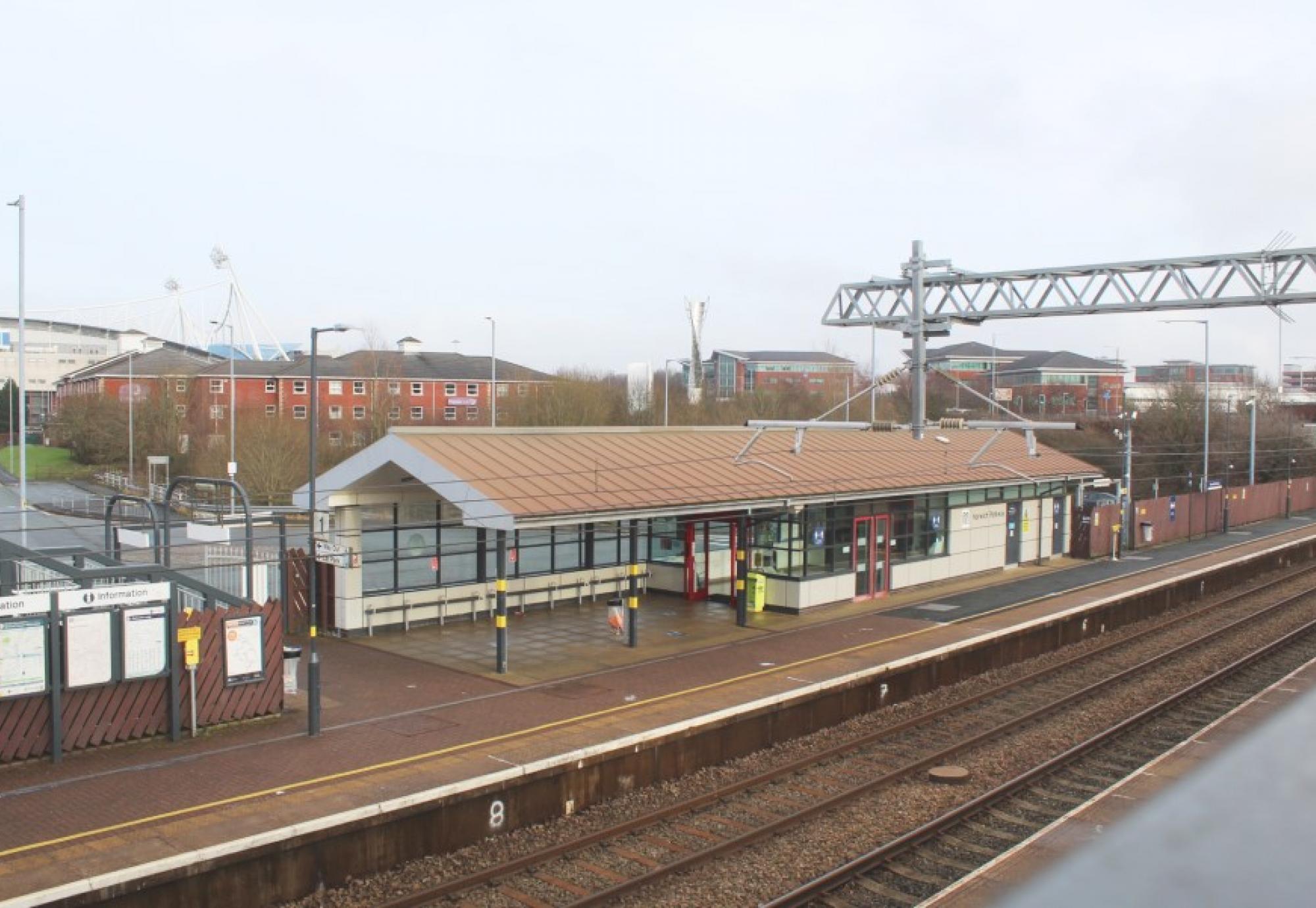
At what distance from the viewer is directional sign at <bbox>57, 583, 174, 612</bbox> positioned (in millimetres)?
12672

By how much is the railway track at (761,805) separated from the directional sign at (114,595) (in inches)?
223

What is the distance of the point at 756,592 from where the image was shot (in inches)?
931

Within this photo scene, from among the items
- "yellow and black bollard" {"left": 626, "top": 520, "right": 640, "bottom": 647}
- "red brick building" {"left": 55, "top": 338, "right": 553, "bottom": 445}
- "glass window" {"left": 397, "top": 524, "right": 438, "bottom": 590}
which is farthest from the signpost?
"red brick building" {"left": 55, "top": 338, "right": 553, "bottom": 445}

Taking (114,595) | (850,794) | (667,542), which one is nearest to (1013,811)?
(850,794)

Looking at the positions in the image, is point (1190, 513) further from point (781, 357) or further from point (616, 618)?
point (781, 357)

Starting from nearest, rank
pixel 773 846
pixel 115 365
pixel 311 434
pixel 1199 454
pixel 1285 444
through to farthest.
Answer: pixel 773 846, pixel 311 434, pixel 1199 454, pixel 1285 444, pixel 115 365

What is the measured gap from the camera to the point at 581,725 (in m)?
14.1

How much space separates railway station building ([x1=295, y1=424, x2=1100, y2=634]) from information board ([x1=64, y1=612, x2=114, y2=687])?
346 centimetres

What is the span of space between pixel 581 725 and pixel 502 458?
244 inches

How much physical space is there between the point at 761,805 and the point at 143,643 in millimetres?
7909

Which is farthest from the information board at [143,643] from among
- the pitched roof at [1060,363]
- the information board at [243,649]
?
the pitched roof at [1060,363]

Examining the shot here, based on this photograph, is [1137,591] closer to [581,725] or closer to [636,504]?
[636,504]

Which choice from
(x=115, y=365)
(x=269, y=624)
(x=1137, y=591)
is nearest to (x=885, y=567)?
(x=1137, y=591)

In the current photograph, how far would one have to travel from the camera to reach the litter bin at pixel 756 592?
23625 mm
